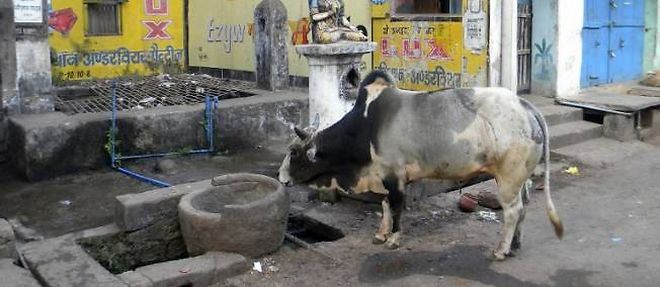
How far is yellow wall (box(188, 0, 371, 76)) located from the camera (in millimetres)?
13227

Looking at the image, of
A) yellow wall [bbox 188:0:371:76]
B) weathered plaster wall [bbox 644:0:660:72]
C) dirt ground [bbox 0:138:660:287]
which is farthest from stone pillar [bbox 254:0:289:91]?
weathered plaster wall [bbox 644:0:660:72]

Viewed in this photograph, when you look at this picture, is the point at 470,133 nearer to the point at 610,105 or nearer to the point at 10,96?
the point at 610,105

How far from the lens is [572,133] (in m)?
9.33

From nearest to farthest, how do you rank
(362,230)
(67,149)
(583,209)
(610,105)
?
(362,230), (583,209), (67,149), (610,105)

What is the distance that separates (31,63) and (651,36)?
33.7 ft

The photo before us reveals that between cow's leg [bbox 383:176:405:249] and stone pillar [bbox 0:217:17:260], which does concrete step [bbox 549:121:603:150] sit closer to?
cow's leg [bbox 383:176:405:249]

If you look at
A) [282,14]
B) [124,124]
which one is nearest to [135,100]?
[124,124]

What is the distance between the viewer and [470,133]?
17.3 feet

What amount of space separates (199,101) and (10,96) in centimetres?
265

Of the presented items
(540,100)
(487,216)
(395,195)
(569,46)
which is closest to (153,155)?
(395,195)

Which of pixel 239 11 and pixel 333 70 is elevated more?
pixel 239 11

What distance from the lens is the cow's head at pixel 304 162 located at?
19.2 feet

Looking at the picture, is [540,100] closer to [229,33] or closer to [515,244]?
[515,244]

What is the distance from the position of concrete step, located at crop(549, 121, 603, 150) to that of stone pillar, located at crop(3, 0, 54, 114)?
6717 millimetres
